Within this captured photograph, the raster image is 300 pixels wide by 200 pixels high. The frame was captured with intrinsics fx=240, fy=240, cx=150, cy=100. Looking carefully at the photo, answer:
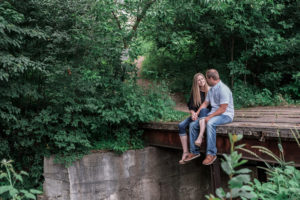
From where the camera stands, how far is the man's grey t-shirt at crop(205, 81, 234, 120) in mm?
4637

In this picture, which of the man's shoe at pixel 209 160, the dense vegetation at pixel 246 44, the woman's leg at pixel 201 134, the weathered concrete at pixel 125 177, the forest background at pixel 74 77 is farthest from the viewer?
the dense vegetation at pixel 246 44

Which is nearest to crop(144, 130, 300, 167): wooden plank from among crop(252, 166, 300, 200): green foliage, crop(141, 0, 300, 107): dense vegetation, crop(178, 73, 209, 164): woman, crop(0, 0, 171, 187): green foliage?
crop(178, 73, 209, 164): woman

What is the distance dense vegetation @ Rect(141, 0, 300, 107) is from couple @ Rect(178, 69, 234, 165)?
249 centimetres

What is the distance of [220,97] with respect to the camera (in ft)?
15.3

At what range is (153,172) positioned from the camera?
23.5 feet

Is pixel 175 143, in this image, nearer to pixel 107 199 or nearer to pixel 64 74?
pixel 107 199

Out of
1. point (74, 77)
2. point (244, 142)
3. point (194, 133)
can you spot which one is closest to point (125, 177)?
point (194, 133)

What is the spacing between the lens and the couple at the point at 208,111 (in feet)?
15.3

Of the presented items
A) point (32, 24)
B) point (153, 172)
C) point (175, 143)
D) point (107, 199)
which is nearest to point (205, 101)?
point (175, 143)

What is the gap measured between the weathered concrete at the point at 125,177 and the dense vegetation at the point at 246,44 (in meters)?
3.07

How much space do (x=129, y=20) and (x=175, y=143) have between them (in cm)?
380

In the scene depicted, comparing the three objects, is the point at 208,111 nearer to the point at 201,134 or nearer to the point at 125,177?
the point at 201,134

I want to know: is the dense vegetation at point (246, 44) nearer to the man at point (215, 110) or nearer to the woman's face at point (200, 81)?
the woman's face at point (200, 81)

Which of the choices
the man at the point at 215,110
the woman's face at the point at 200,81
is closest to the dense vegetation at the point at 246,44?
the woman's face at the point at 200,81
